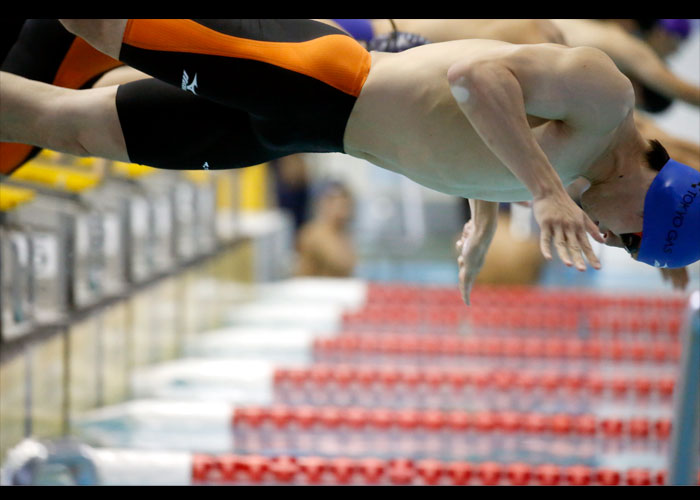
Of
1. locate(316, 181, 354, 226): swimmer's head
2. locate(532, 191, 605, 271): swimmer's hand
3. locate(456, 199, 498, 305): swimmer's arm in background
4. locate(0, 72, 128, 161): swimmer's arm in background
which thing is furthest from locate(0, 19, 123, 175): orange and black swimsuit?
locate(316, 181, 354, 226): swimmer's head

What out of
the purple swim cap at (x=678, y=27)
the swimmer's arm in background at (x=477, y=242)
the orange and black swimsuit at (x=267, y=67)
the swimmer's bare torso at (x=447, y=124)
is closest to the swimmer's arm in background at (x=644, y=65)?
the purple swim cap at (x=678, y=27)

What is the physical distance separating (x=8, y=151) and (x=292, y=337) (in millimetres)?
2370

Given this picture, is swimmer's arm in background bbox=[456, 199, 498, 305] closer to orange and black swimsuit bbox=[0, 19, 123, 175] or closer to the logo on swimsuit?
the logo on swimsuit

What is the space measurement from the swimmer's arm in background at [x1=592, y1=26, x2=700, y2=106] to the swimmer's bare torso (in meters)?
0.94

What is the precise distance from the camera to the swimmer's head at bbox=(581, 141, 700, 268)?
5.30 feet

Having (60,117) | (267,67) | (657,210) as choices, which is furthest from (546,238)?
(60,117)

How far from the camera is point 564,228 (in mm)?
1391

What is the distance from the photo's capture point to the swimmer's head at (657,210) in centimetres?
162

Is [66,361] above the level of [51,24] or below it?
below

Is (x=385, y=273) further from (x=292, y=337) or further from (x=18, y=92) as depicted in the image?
(x=18, y=92)

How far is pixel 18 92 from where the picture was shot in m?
1.77

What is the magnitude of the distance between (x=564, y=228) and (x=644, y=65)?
1.44 meters

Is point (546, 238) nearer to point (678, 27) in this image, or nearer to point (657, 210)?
point (657, 210)

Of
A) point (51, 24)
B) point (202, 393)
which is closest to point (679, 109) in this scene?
point (51, 24)
